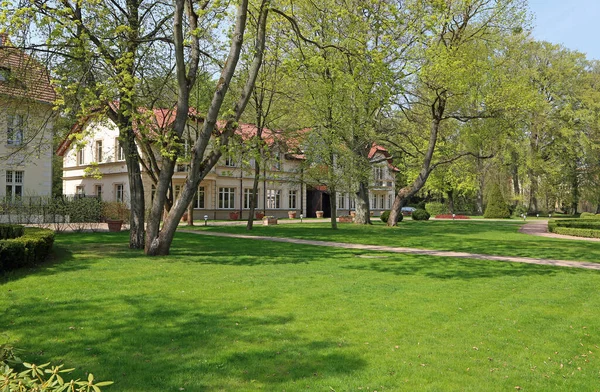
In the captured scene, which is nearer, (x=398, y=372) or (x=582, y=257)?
(x=398, y=372)

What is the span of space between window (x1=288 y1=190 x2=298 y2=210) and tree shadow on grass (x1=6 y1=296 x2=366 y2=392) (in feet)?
126

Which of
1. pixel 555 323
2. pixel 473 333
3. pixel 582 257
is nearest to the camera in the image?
pixel 473 333

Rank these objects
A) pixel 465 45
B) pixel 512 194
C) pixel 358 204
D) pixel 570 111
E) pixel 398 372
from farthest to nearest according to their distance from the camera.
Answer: pixel 512 194
pixel 570 111
pixel 358 204
pixel 465 45
pixel 398 372

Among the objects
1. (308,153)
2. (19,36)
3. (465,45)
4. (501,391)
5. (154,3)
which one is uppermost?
(465,45)

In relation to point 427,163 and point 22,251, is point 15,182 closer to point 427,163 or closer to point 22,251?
point 22,251

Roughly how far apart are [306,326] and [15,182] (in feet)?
90.8

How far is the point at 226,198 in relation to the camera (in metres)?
39.9

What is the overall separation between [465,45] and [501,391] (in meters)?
25.9

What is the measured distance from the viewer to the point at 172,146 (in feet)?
41.6

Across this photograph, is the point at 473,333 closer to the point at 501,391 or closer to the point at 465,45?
the point at 501,391

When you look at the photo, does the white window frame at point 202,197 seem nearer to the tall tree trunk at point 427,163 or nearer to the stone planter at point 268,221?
the stone planter at point 268,221

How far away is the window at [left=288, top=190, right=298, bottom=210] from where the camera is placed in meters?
45.4

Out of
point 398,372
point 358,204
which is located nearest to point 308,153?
point 358,204

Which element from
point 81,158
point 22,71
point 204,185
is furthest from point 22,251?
point 81,158
